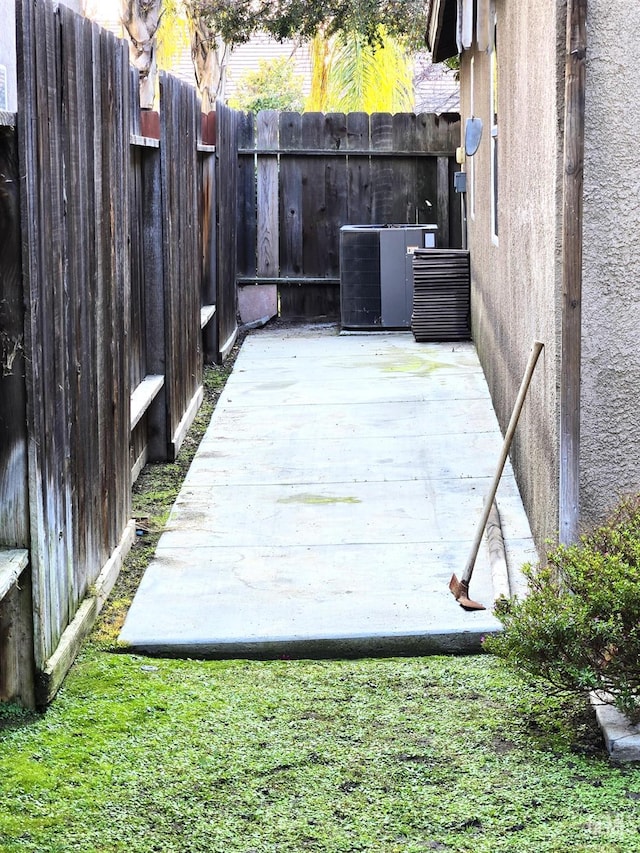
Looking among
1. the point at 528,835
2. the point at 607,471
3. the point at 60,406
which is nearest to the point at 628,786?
the point at 528,835

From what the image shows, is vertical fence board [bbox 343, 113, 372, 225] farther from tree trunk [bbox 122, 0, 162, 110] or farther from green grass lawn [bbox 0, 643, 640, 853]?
green grass lawn [bbox 0, 643, 640, 853]

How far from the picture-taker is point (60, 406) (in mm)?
4324

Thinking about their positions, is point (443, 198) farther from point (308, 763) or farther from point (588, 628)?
point (308, 763)

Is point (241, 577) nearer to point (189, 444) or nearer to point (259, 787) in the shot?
point (259, 787)

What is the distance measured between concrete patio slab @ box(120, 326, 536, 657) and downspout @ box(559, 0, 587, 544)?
2.14ft

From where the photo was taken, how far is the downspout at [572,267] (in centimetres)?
436

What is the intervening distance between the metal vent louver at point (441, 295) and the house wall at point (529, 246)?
9.22 ft

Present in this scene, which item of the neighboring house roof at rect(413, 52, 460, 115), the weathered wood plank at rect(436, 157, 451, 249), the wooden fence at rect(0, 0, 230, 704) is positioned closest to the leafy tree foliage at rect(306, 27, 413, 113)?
the weathered wood plank at rect(436, 157, 451, 249)

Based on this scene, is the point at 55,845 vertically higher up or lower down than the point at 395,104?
lower down

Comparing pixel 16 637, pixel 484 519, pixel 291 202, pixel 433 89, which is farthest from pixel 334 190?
pixel 433 89

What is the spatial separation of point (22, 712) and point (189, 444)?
4481 mm

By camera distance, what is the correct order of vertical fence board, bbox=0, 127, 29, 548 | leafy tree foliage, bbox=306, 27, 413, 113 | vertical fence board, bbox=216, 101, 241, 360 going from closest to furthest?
vertical fence board, bbox=0, 127, 29, 548, vertical fence board, bbox=216, 101, 241, 360, leafy tree foliage, bbox=306, 27, 413, 113

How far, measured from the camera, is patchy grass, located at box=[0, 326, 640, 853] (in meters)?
3.26

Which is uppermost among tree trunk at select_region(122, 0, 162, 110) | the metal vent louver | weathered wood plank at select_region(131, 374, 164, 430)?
tree trunk at select_region(122, 0, 162, 110)
